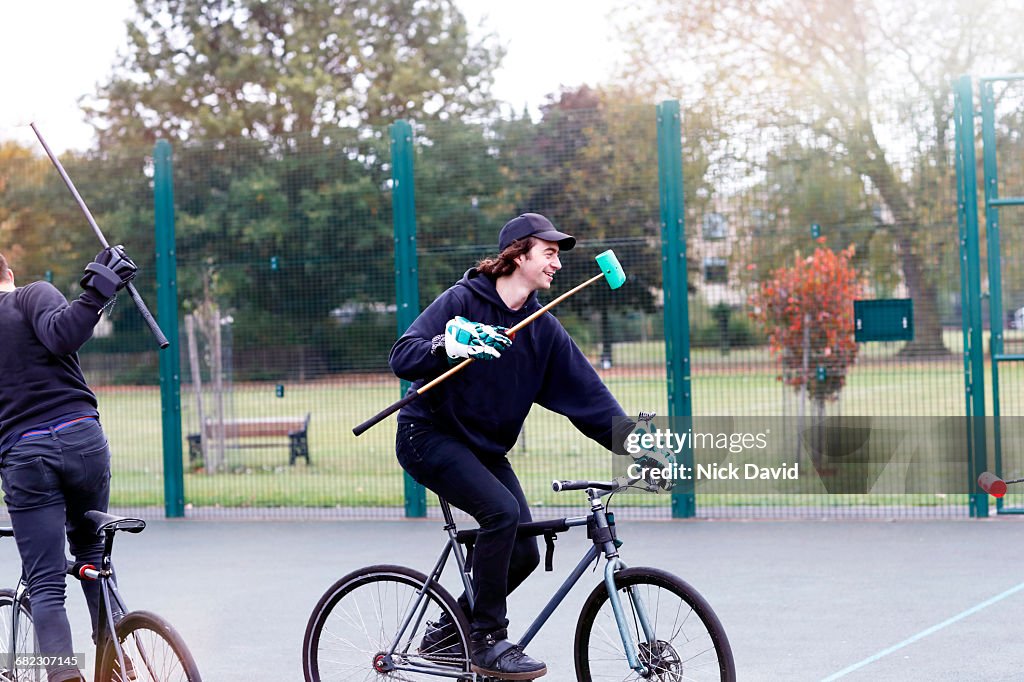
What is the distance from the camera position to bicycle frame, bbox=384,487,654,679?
4488mm

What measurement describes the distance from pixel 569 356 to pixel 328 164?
19.2ft

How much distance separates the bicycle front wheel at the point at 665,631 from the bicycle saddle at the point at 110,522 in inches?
63.9

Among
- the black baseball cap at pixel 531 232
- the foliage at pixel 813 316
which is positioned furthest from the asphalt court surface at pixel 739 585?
the black baseball cap at pixel 531 232

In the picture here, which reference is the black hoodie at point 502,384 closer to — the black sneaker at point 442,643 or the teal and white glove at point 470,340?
the teal and white glove at point 470,340

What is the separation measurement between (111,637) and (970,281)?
→ 22.1 ft

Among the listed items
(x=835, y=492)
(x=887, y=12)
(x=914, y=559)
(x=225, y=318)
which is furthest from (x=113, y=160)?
(x=887, y=12)

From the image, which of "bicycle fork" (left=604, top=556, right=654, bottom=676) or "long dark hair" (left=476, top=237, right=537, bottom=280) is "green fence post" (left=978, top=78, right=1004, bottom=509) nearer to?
"long dark hair" (left=476, top=237, right=537, bottom=280)

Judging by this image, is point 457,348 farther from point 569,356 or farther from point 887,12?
point 887,12

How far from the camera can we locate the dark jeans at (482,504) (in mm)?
4762

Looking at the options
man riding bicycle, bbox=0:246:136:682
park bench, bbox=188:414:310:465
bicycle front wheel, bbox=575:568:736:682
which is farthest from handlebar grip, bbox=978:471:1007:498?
park bench, bbox=188:414:310:465

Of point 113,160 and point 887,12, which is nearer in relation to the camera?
point 113,160

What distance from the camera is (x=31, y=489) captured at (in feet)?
15.7

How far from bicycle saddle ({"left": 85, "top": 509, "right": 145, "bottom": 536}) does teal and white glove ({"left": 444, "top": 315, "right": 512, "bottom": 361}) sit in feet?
4.04

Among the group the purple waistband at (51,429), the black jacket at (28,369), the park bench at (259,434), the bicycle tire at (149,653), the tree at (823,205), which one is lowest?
the bicycle tire at (149,653)
